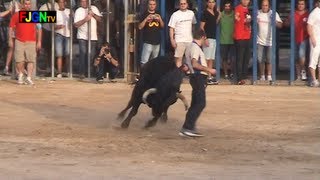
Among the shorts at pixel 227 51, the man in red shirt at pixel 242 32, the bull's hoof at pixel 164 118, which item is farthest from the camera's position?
the shorts at pixel 227 51

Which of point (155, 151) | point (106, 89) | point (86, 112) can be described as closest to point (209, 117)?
point (86, 112)

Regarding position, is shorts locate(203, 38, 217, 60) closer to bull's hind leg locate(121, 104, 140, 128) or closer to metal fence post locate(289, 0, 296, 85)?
metal fence post locate(289, 0, 296, 85)

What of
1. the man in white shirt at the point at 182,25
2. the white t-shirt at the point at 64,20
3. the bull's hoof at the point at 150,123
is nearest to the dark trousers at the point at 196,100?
the bull's hoof at the point at 150,123

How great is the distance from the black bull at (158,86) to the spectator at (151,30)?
6589 mm

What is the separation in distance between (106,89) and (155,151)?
7.84 meters

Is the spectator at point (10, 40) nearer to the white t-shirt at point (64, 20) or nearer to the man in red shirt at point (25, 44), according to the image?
the man in red shirt at point (25, 44)

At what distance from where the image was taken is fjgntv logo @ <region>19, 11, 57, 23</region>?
1942cm

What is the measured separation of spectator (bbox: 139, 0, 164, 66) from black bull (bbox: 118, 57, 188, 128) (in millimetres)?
6589

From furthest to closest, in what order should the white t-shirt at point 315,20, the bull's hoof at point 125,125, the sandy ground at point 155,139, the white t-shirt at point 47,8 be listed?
the white t-shirt at point 47,8 < the white t-shirt at point 315,20 < the bull's hoof at point 125,125 < the sandy ground at point 155,139

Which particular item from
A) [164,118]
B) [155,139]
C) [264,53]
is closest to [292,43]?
[264,53]

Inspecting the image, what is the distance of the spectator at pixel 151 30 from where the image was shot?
19.5 meters

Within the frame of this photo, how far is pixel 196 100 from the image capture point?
12.2 metres

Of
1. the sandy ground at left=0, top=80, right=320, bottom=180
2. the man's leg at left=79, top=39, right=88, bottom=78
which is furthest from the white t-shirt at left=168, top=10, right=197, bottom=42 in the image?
the man's leg at left=79, top=39, right=88, bottom=78

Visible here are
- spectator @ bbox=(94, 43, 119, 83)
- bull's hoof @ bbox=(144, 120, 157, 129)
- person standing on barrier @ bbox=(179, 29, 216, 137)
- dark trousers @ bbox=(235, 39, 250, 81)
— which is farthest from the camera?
spectator @ bbox=(94, 43, 119, 83)
